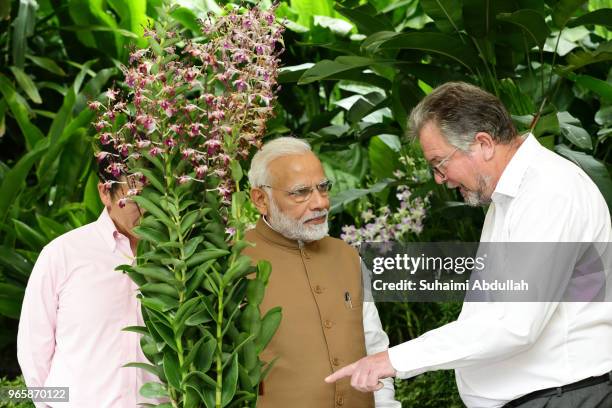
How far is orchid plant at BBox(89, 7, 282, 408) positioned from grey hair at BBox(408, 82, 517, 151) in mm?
563

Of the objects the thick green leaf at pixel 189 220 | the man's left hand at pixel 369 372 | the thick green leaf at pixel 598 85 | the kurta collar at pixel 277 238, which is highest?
the thick green leaf at pixel 189 220

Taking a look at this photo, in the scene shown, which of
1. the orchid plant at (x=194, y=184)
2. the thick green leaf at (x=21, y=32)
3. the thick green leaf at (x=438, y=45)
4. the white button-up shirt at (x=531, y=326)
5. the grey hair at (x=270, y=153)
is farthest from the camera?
the thick green leaf at (x=21, y=32)

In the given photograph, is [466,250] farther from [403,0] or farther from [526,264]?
[526,264]

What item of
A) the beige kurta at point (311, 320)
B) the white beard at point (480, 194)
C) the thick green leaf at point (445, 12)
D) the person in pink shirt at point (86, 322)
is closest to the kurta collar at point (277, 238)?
the beige kurta at point (311, 320)

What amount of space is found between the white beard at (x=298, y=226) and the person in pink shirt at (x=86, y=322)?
0.36 meters

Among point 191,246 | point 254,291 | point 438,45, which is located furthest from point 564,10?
point 191,246

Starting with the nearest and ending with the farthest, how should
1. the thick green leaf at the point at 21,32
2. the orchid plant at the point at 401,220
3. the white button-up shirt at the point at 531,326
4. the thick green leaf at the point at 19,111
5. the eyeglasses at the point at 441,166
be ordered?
1. the white button-up shirt at the point at 531,326
2. the eyeglasses at the point at 441,166
3. the orchid plant at the point at 401,220
4. the thick green leaf at the point at 19,111
5. the thick green leaf at the point at 21,32

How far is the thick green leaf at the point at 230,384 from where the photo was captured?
1.72 metres

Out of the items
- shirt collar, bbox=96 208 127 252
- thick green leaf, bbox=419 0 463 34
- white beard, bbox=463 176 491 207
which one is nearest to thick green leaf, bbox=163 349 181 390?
shirt collar, bbox=96 208 127 252

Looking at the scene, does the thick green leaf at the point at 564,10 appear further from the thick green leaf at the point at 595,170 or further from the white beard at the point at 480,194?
the white beard at the point at 480,194

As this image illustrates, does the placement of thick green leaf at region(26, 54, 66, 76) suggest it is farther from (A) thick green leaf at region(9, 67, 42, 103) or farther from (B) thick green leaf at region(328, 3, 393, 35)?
(B) thick green leaf at region(328, 3, 393, 35)

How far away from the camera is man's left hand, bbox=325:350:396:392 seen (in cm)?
196

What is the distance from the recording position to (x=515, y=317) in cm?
193

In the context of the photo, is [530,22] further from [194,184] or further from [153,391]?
[153,391]
